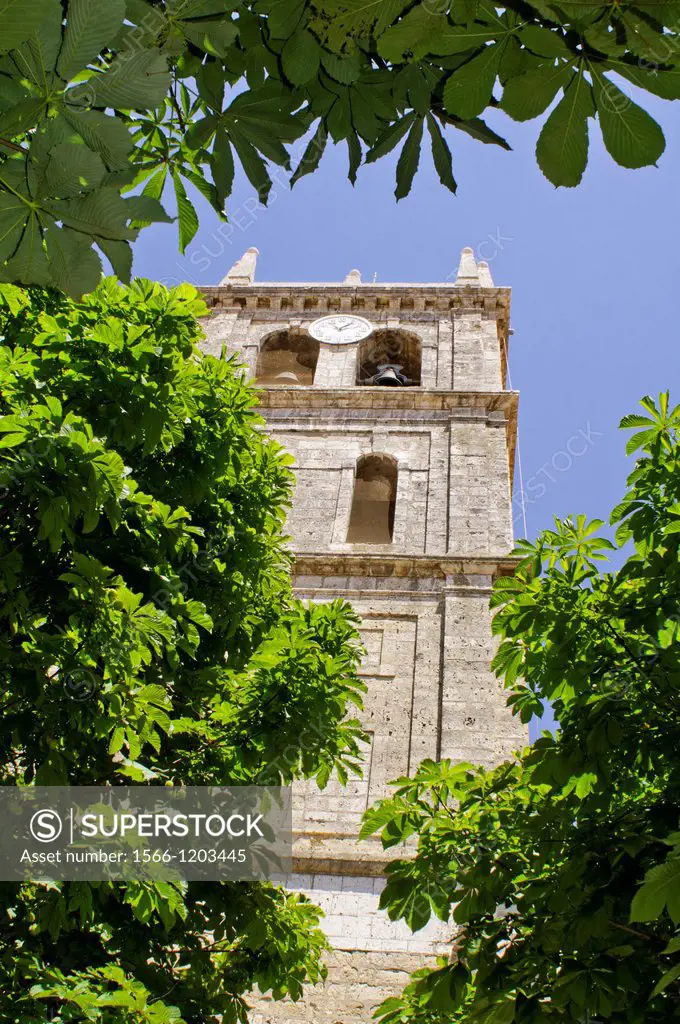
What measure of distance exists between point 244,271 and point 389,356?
4.95 m

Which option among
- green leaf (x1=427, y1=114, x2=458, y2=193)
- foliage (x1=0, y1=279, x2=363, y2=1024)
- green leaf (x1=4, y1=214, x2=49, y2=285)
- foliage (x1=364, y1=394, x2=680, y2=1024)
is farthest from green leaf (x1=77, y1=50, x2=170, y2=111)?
foliage (x1=364, y1=394, x2=680, y2=1024)

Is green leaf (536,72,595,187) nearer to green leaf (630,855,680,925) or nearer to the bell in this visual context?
green leaf (630,855,680,925)

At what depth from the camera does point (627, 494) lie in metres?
5.71

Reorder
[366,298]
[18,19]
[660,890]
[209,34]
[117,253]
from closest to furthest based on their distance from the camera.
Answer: [18,19] → [117,253] → [209,34] → [660,890] → [366,298]

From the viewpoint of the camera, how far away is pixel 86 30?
1.57 m

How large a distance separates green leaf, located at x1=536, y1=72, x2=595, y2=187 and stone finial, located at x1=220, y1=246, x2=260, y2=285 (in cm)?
2157

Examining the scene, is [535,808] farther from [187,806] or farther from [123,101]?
[123,101]

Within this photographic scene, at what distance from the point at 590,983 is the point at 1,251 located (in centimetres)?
390

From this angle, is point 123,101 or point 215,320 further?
point 215,320

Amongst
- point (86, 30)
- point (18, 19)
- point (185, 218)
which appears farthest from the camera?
point (185, 218)

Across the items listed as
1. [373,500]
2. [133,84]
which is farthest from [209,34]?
[373,500]

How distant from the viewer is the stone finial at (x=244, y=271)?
901 inches

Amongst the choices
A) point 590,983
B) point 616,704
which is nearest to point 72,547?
point 616,704

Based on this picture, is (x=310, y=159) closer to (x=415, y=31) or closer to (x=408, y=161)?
(x=408, y=161)
